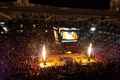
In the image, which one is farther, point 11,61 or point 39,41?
point 39,41

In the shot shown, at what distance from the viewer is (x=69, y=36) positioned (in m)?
2.71

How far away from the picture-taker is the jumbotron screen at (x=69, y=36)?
2677mm

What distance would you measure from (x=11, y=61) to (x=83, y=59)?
74 cm

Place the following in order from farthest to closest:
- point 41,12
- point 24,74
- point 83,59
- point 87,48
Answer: point 41,12
point 87,48
point 83,59
point 24,74

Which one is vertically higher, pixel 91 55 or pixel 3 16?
pixel 3 16

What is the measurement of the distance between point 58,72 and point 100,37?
81cm

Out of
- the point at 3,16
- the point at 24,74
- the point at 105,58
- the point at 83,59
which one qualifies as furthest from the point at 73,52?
the point at 3,16

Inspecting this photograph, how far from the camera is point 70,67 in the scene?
7.81 ft

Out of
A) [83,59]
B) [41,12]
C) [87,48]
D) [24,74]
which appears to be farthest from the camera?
[41,12]

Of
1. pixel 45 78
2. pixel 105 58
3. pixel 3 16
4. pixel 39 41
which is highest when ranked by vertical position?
pixel 3 16

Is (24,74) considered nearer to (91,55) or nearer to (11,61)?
(11,61)

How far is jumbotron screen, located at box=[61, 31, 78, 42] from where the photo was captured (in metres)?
2.68

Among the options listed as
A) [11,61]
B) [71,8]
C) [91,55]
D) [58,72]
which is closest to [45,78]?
[58,72]

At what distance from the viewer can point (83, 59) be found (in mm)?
2512
